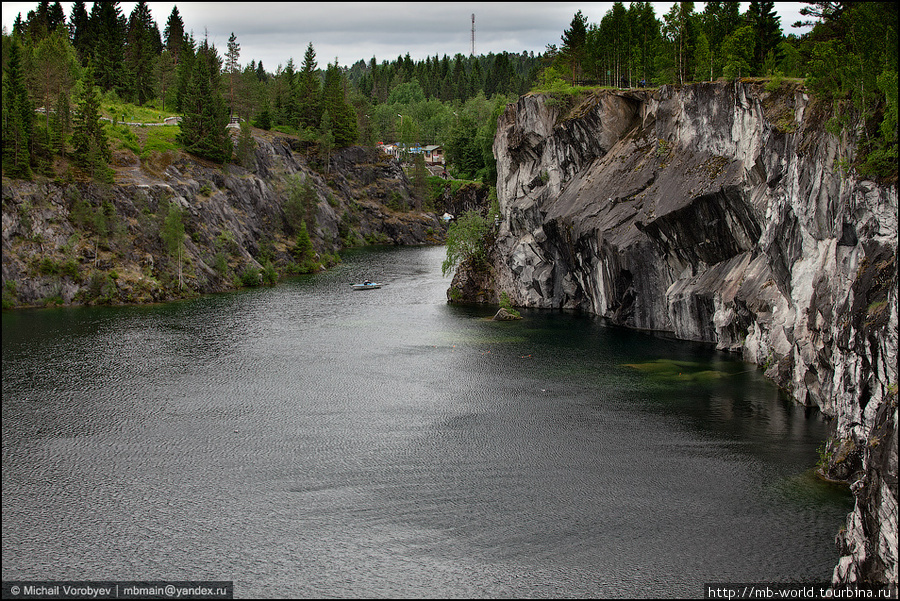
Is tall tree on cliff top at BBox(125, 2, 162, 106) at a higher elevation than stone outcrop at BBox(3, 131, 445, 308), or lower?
higher

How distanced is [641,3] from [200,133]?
64645 mm

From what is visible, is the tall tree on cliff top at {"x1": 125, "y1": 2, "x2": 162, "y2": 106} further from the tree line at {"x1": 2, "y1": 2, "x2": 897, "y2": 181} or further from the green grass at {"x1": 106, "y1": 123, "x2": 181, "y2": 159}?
the green grass at {"x1": 106, "y1": 123, "x2": 181, "y2": 159}

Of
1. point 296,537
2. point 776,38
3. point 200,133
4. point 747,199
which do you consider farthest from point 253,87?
point 296,537

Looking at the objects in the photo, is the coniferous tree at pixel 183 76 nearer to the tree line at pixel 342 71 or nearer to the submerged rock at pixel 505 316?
the tree line at pixel 342 71

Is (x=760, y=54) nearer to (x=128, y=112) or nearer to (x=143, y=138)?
(x=143, y=138)

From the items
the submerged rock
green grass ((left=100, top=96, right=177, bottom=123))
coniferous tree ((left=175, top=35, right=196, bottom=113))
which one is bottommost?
the submerged rock

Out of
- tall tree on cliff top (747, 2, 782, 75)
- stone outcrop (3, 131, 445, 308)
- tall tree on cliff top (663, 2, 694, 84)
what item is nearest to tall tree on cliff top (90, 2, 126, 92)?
stone outcrop (3, 131, 445, 308)

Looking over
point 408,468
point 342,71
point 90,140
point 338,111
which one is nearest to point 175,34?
point 338,111

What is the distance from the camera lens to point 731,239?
54.3 meters

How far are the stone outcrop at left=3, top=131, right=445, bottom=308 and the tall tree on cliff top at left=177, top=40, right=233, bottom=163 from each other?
198 centimetres

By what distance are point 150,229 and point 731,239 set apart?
65.8 metres

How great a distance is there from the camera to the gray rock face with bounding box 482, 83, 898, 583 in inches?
1039

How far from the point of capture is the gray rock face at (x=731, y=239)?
86.6 ft

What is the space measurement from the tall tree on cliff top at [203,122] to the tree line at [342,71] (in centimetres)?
21
